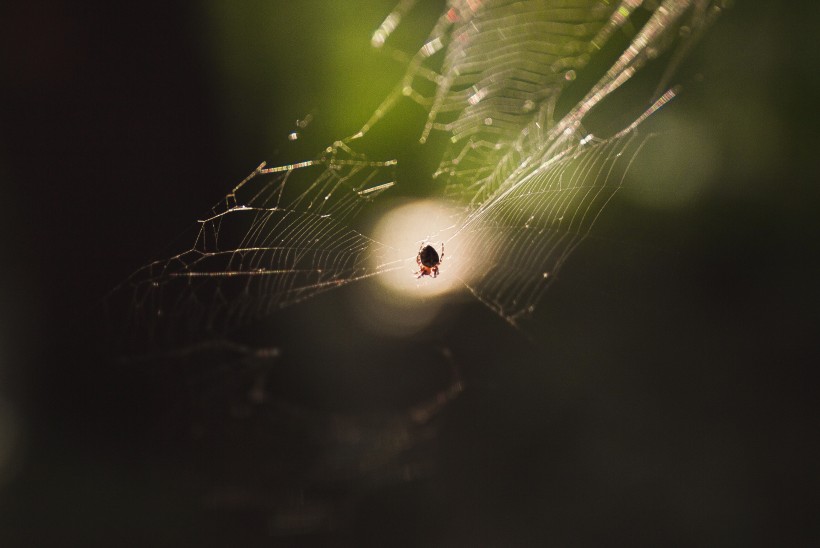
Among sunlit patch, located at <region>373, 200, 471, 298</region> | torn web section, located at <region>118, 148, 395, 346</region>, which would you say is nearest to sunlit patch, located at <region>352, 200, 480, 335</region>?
sunlit patch, located at <region>373, 200, 471, 298</region>

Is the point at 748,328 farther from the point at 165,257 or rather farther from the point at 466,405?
the point at 165,257

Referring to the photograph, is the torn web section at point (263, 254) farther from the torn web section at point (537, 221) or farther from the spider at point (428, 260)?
the torn web section at point (537, 221)

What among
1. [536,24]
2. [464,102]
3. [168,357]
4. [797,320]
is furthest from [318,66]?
[797,320]

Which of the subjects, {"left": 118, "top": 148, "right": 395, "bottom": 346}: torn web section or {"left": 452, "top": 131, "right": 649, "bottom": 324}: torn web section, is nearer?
{"left": 118, "top": 148, "right": 395, "bottom": 346}: torn web section

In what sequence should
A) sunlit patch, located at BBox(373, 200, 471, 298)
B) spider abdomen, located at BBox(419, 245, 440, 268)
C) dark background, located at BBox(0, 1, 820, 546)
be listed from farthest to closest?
spider abdomen, located at BBox(419, 245, 440, 268)
sunlit patch, located at BBox(373, 200, 471, 298)
dark background, located at BBox(0, 1, 820, 546)

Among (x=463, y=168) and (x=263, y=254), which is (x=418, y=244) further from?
(x=263, y=254)

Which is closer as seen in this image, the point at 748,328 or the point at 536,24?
the point at 536,24

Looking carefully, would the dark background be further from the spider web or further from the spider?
the spider

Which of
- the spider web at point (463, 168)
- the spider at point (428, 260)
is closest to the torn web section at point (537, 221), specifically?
the spider web at point (463, 168)
